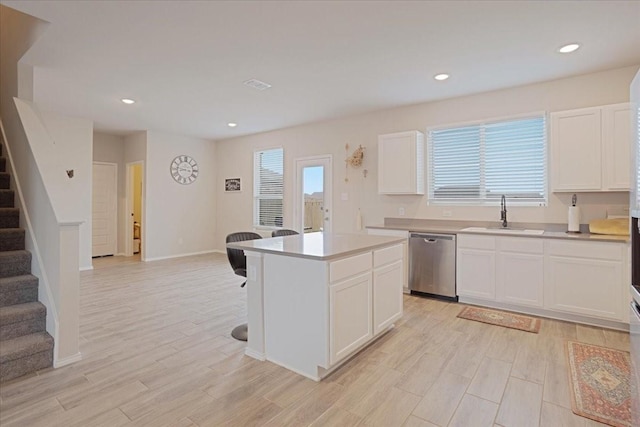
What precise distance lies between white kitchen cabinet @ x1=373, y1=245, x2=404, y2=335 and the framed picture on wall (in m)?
5.21

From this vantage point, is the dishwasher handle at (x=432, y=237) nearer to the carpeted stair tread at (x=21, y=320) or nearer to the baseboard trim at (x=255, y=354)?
the baseboard trim at (x=255, y=354)

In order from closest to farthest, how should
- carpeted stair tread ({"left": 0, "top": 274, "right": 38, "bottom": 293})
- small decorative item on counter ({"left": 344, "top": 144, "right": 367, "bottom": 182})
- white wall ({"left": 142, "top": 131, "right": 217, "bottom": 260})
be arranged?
carpeted stair tread ({"left": 0, "top": 274, "right": 38, "bottom": 293})
small decorative item on counter ({"left": 344, "top": 144, "right": 367, "bottom": 182})
white wall ({"left": 142, "top": 131, "right": 217, "bottom": 260})

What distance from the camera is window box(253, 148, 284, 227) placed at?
684 cm

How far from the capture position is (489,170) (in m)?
4.39

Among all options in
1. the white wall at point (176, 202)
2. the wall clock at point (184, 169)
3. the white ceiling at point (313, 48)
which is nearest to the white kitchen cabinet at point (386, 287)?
the white ceiling at point (313, 48)

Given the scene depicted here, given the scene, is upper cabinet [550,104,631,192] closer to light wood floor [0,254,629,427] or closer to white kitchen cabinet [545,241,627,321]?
white kitchen cabinet [545,241,627,321]

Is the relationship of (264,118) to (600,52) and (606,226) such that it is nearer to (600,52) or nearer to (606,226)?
(600,52)

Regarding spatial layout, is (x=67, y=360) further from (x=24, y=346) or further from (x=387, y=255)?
(x=387, y=255)

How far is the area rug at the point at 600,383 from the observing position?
1944 mm

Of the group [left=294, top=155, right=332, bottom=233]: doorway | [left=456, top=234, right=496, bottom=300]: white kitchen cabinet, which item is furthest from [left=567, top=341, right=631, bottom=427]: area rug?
[left=294, top=155, right=332, bottom=233]: doorway

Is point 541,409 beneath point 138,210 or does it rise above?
beneath

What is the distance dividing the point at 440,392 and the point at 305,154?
15.7 feet

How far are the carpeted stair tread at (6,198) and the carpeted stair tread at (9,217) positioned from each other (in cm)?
19

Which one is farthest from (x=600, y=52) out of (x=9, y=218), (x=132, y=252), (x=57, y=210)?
(x=132, y=252)
